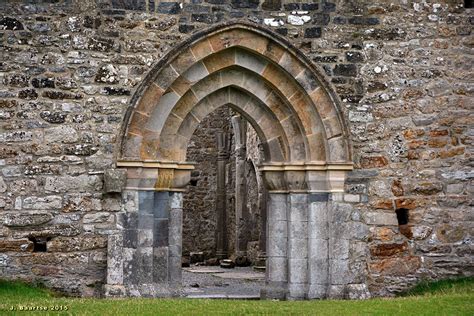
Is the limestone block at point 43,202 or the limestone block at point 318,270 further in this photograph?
the limestone block at point 318,270

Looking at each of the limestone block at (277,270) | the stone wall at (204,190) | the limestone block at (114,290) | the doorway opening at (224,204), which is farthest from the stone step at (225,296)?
the stone wall at (204,190)

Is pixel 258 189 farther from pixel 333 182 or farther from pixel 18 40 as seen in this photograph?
pixel 18 40

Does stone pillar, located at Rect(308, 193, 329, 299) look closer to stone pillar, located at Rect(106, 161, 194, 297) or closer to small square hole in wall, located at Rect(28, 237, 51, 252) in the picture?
stone pillar, located at Rect(106, 161, 194, 297)

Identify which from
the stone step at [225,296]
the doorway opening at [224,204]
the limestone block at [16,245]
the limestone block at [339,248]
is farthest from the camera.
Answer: the doorway opening at [224,204]

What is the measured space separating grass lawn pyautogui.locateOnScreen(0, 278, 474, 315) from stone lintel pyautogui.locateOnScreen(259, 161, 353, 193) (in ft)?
5.39

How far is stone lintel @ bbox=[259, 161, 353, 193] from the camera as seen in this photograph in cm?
985

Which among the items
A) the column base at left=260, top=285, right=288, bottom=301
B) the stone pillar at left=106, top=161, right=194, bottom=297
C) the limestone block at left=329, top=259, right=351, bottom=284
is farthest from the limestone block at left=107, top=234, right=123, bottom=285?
the limestone block at left=329, top=259, right=351, bottom=284

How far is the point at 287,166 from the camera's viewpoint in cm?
1012

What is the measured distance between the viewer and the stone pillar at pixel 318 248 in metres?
9.82

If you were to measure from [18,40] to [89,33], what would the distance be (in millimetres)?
783

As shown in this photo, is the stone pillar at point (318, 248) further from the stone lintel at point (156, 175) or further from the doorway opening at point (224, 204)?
the doorway opening at point (224, 204)

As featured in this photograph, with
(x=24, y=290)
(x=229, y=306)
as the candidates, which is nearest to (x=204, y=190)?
(x=24, y=290)

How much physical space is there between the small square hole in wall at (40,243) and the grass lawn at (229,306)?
17.2 inches

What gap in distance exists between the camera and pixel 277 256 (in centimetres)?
1017
